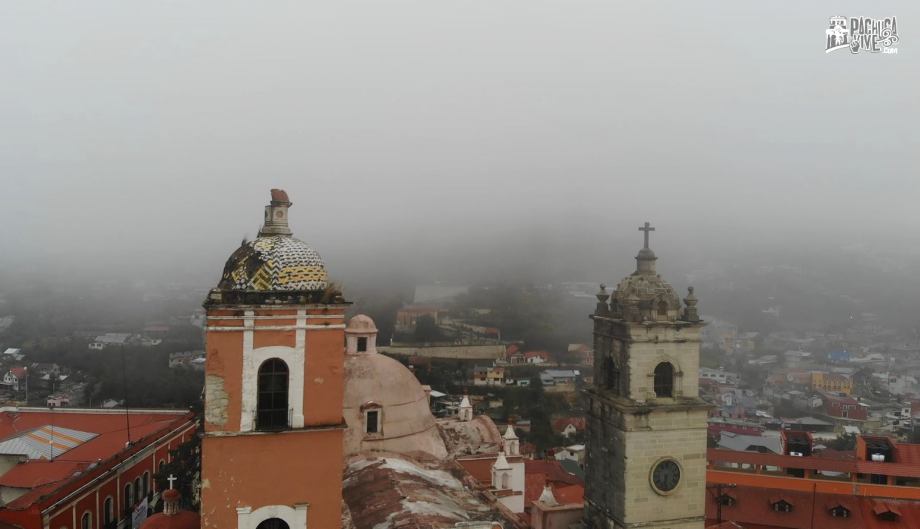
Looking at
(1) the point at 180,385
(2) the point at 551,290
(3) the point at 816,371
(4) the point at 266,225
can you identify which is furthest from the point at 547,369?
(4) the point at 266,225

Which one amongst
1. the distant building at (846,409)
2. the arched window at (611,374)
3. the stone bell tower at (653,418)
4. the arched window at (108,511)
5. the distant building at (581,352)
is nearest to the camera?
the stone bell tower at (653,418)

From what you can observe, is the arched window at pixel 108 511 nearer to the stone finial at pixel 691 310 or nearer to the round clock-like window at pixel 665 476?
the round clock-like window at pixel 665 476

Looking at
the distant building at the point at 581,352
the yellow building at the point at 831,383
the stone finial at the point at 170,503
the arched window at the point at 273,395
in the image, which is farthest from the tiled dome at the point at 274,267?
the yellow building at the point at 831,383

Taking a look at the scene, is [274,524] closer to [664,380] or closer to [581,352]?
[664,380]

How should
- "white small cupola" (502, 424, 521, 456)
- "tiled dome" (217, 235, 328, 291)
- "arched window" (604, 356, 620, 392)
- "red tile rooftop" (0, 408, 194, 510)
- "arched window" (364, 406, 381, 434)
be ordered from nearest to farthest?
1. "tiled dome" (217, 235, 328, 291)
2. "arched window" (604, 356, 620, 392)
3. "arched window" (364, 406, 381, 434)
4. "red tile rooftop" (0, 408, 194, 510)
5. "white small cupola" (502, 424, 521, 456)

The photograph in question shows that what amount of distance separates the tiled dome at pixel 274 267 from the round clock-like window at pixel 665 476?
9.11 m

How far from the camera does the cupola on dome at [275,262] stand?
34.3 feet

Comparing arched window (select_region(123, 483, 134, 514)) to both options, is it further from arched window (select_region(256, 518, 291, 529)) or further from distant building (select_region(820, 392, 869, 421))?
distant building (select_region(820, 392, 869, 421))

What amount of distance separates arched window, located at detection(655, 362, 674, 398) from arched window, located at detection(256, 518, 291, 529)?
29.9 feet

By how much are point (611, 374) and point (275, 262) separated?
30.2 feet

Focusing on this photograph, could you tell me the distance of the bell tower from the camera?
9.92 meters

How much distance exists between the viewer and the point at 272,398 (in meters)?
10.3

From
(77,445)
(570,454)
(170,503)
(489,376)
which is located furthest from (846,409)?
(77,445)

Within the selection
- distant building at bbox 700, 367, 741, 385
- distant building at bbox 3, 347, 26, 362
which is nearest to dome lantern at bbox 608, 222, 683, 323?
distant building at bbox 700, 367, 741, 385
